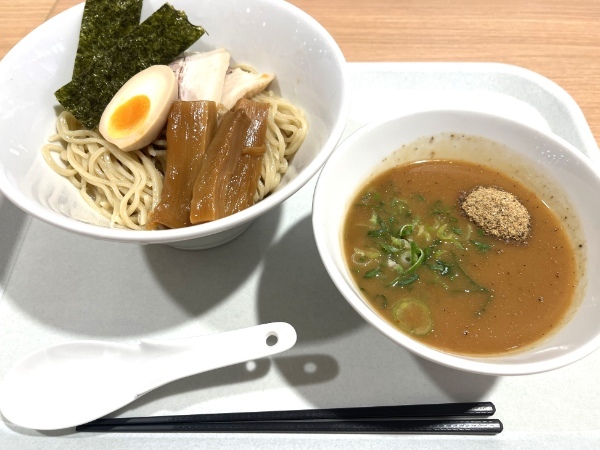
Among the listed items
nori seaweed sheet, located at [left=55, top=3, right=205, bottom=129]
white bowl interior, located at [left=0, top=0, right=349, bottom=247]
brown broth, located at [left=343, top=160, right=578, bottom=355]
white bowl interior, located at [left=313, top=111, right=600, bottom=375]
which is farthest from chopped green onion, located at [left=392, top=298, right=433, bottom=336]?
nori seaweed sheet, located at [left=55, top=3, right=205, bottom=129]

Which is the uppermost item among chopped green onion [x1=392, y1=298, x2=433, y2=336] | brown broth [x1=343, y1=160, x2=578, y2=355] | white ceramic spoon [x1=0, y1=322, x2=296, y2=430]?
brown broth [x1=343, y1=160, x2=578, y2=355]

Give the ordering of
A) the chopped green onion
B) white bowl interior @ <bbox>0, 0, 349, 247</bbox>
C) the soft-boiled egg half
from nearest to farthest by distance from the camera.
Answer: the chopped green onion, white bowl interior @ <bbox>0, 0, 349, 247</bbox>, the soft-boiled egg half

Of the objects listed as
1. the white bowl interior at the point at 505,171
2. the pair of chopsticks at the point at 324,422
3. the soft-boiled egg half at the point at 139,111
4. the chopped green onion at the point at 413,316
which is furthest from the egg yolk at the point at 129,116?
the chopped green onion at the point at 413,316

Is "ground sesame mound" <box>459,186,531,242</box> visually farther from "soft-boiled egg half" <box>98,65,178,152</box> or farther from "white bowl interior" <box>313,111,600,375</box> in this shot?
"soft-boiled egg half" <box>98,65,178,152</box>

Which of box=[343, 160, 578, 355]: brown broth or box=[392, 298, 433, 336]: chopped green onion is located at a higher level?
box=[343, 160, 578, 355]: brown broth

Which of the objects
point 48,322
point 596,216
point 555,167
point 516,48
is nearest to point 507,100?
point 516,48

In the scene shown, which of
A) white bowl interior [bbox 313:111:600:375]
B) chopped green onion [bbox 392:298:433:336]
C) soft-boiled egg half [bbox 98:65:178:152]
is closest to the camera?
white bowl interior [bbox 313:111:600:375]

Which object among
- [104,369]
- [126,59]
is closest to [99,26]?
[126,59]

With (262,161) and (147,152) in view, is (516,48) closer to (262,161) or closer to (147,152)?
(262,161)
